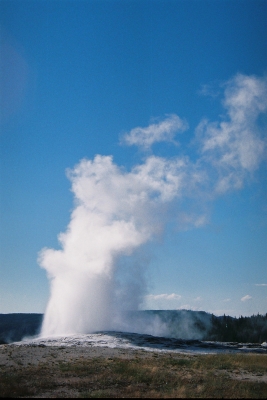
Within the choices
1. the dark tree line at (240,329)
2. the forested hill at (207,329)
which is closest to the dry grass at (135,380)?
the forested hill at (207,329)

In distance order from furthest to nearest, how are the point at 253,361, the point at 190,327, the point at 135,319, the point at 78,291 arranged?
the point at 190,327
the point at 135,319
the point at 78,291
the point at 253,361

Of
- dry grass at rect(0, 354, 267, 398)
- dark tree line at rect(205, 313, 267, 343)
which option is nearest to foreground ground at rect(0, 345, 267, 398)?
dry grass at rect(0, 354, 267, 398)

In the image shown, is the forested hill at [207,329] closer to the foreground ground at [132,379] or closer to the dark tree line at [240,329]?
the dark tree line at [240,329]

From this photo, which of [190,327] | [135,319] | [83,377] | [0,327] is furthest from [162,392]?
[0,327]

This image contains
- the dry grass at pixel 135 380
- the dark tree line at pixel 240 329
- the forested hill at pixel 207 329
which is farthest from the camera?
the dark tree line at pixel 240 329

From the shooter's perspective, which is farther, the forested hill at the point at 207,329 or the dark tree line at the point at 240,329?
the dark tree line at the point at 240,329

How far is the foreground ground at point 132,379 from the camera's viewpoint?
58.2 ft

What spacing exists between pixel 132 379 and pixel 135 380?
13.2 inches

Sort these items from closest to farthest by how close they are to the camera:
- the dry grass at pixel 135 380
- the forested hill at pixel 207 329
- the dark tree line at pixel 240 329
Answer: the dry grass at pixel 135 380 → the forested hill at pixel 207 329 → the dark tree line at pixel 240 329

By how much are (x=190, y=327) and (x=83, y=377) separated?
11210cm

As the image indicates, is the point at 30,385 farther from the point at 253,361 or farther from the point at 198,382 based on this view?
the point at 253,361

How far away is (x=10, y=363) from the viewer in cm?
2970

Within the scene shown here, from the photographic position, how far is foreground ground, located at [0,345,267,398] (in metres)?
17.7

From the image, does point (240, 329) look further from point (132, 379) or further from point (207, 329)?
point (132, 379)
